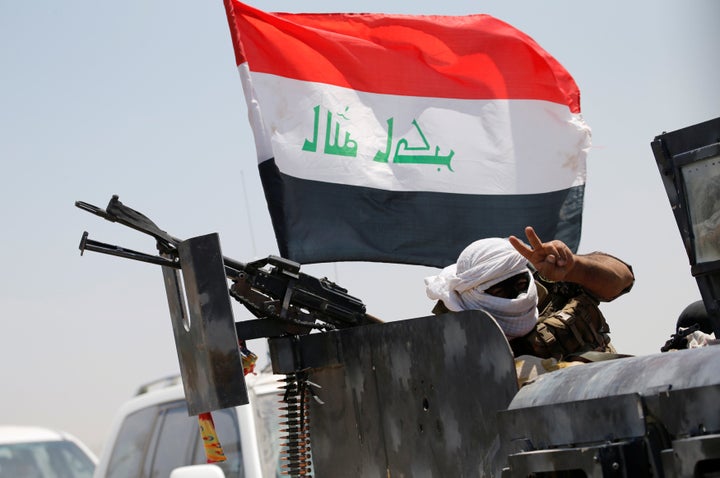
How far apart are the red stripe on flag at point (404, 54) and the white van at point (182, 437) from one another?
84.4 inches

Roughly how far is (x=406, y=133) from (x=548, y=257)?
4296mm

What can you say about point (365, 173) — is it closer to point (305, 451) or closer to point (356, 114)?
point (356, 114)

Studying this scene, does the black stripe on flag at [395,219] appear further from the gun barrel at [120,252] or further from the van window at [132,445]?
the gun barrel at [120,252]

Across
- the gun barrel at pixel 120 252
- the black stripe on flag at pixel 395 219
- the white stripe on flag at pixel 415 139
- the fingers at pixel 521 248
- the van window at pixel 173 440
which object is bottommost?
the van window at pixel 173 440

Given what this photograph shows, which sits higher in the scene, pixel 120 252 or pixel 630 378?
pixel 120 252

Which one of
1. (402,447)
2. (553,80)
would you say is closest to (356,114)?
(553,80)

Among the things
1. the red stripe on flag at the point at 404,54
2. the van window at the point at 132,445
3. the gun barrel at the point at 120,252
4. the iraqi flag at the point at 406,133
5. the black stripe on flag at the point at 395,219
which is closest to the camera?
the gun barrel at the point at 120,252

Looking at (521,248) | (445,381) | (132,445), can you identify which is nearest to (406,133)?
(132,445)

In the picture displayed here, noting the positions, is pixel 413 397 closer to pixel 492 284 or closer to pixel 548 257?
pixel 492 284

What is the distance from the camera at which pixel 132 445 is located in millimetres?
8430

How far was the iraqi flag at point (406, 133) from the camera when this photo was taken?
7.20m

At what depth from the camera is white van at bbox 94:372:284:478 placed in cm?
750

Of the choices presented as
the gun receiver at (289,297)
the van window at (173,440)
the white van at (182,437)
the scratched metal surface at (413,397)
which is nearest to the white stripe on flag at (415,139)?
the white van at (182,437)

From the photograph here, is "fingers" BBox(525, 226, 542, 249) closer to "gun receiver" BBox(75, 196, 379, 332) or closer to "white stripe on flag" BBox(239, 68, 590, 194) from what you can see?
"gun receiver" BBox(75, 196, 379, 332)
